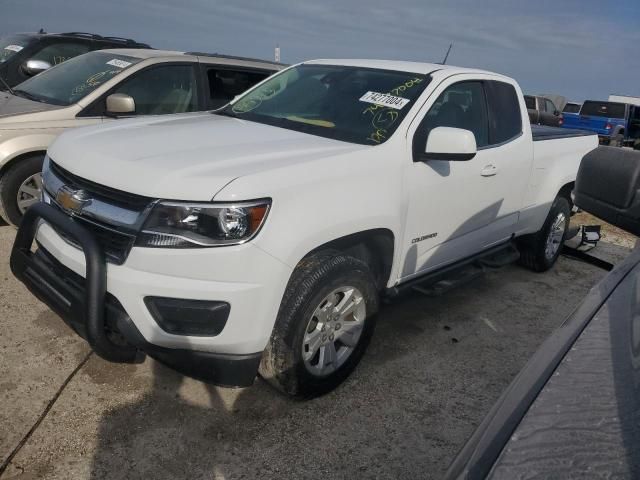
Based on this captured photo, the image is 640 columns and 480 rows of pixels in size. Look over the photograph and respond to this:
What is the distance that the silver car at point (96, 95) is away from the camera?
447cm

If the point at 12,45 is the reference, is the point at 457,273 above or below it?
below

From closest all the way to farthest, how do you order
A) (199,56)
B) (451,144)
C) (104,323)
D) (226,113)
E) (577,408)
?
(577,408) → (104,323) → (451,144) → (226,113) → (199,56)

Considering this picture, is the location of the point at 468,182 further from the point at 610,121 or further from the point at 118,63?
the point at 610,121

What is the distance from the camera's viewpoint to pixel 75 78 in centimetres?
515

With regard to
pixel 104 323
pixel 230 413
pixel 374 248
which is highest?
pixel 374 248

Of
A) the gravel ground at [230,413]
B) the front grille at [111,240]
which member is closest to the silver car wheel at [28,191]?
the gravel ground at [230,413]

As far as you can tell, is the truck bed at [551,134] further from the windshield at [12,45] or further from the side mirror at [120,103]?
the windshield at [12,45]

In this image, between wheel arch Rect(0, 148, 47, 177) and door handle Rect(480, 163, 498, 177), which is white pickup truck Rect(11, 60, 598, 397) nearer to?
door handle Rect(480, 163, 498, 177)

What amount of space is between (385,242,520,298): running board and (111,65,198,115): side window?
3.12m

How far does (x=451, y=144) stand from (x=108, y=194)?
1755mm

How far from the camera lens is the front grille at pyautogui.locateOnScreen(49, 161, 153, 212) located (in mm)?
2273

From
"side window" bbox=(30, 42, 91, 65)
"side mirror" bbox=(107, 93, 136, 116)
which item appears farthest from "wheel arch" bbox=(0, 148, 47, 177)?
"side window" bbox=(30, 42, 91, 65)

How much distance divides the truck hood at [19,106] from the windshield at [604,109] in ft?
63.5

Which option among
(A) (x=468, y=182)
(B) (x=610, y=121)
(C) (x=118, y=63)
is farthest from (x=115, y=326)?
(B) (x=610, y=121)
